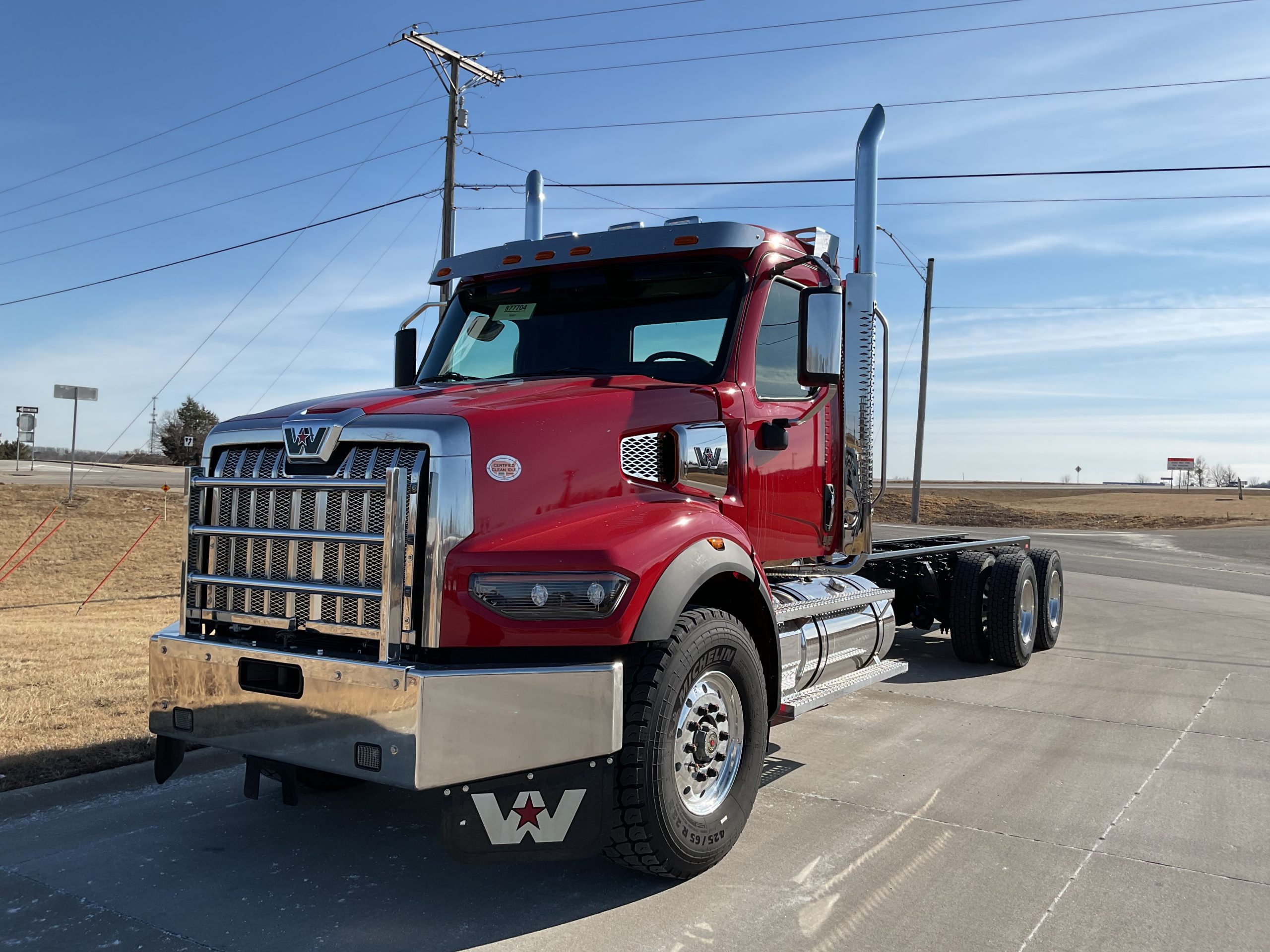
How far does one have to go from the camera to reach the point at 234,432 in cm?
404

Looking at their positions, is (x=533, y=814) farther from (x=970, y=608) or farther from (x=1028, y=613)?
(x=1028, y=613)

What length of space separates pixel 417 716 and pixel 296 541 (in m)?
0.91

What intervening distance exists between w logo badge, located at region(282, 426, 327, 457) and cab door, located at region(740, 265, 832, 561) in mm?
1995

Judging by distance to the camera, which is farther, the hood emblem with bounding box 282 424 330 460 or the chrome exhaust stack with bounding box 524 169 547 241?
the chrome exhaust stack with bounding box 524 169 547 241

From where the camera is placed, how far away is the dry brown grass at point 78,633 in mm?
5559

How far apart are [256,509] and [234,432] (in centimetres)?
36

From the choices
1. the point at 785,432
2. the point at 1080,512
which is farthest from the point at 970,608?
the point at 1080,512

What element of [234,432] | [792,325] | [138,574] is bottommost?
[138,574]

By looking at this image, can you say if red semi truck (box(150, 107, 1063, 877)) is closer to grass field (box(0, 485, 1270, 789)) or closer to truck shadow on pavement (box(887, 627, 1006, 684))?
grass field (box(0, 485, 1270, 789))

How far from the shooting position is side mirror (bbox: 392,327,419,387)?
18.9ft

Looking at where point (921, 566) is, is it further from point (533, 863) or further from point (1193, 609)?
point (1193, 609)

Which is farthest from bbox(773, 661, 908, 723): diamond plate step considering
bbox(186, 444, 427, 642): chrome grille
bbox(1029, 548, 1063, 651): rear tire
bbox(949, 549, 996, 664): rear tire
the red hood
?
bbox(1029, 548, 1063, 651): rear tire

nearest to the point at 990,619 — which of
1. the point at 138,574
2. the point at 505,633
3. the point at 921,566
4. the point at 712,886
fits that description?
the point at 921,566

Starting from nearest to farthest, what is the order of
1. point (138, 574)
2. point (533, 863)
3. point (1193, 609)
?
point (533, 863), point (1193, 609), point (138, 574)
